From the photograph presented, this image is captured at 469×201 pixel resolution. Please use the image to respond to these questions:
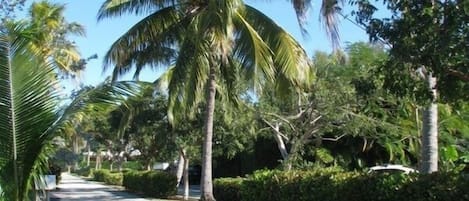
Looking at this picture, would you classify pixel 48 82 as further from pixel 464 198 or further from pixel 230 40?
pixel 230 40

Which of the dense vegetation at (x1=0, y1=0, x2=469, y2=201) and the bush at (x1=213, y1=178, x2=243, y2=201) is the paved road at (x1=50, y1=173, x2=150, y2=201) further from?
the bush at (x1=213, y1=178, x2=243, y2=201)

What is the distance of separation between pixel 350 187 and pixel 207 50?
282 inches

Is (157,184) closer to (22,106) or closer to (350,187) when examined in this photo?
(350,187)

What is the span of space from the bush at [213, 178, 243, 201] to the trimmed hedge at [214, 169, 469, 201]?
51 centimetres

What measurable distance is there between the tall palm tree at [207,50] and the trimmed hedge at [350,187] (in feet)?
8.58

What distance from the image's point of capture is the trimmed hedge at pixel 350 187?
30.1 ft

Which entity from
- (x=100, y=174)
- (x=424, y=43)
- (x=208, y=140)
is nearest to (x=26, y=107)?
(x=424, y=43)

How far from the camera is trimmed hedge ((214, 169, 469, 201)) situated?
9188 millimetres

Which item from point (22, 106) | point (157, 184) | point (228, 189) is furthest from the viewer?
point (157, 184)

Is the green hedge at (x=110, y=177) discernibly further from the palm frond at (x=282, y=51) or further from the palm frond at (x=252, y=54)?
the palm frond at (x=252, y=54)

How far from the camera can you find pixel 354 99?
21.9 metres

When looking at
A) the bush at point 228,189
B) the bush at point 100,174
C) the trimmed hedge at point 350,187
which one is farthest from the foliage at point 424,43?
the bush at point 100,174

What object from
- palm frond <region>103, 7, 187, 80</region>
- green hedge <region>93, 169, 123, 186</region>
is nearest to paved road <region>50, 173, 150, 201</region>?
green hedge <region>93, 169, 123, 186</region>

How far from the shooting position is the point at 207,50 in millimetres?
17922
